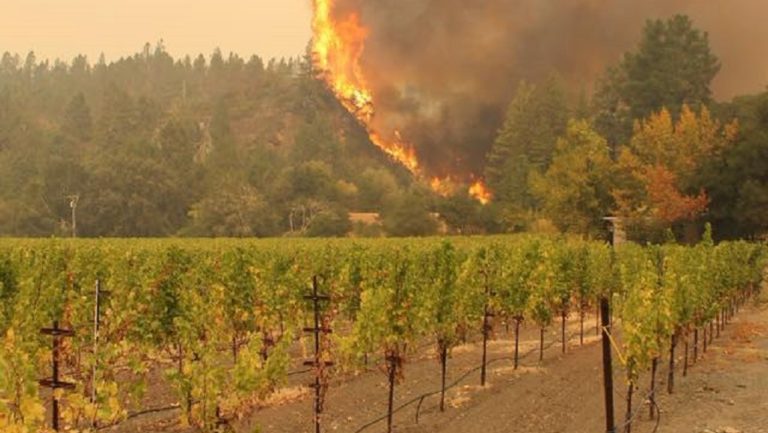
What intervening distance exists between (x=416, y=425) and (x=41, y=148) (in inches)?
5095

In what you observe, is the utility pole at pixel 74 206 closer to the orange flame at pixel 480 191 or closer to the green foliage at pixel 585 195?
the orange flame at pixel 480 191

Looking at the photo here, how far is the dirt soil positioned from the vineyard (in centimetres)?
62

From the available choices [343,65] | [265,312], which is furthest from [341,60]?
[265,312]

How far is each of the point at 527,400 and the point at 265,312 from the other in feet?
23.2

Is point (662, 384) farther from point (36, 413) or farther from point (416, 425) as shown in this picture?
point (36, 413)

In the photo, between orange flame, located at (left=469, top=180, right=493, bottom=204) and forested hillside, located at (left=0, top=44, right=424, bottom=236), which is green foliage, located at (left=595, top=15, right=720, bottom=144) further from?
forested hillside, located at (left=0, top=44, right=424, bottom=236)

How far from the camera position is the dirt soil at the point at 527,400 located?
1602 cm

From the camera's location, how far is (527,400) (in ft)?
60.0

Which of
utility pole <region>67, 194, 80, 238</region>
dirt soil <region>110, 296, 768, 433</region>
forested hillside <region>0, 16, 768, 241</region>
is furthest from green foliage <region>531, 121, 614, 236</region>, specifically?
utility pole <region>67, 194, 80, 238</region>

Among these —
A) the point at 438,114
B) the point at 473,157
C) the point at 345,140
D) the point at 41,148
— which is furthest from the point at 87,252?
the point at 345,140

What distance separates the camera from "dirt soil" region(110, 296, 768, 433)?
16.0 meters

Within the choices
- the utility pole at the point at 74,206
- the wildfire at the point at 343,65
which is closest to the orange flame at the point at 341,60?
the wildfire at the point at 343,65

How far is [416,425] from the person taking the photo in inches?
632

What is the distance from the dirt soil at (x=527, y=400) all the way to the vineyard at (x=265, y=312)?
62cm
